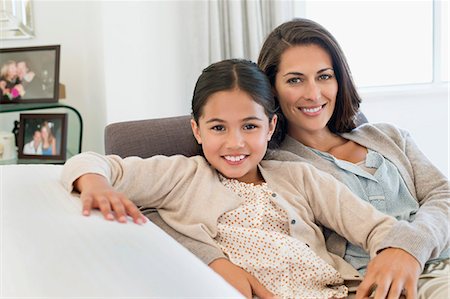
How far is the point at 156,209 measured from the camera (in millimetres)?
1424

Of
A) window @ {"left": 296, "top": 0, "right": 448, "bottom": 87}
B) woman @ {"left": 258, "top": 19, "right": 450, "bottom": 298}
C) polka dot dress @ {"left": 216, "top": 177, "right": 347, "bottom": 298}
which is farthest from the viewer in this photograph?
window @ {"left": 296, "top": 0, "right": 448, "bottom": 87}

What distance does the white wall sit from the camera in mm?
3113

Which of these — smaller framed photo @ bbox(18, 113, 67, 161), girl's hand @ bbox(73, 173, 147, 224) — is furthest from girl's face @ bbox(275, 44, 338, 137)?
smaller framed photo @ bbox(18, 113, 67, 161)

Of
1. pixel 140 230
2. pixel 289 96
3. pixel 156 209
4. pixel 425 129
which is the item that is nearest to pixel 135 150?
pixel 156 209

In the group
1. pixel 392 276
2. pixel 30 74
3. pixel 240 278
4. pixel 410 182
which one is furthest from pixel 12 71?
pixel 392 276

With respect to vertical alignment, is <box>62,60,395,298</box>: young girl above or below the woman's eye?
below

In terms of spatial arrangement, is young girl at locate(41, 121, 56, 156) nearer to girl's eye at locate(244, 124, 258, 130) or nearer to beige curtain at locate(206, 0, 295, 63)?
beige curtain at locate(206, 0, 295, 63)

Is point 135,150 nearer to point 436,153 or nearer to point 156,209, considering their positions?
point 156,209

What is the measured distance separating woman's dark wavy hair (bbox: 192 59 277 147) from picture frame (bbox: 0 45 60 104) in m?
1.80

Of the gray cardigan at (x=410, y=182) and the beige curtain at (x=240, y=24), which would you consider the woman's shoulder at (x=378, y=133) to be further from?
the beige curtain at (x=240, y=24)

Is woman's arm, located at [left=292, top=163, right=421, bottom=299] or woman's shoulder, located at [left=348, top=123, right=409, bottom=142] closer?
woman's arm, located at [left=292, top=163, right=421, bottom=299]

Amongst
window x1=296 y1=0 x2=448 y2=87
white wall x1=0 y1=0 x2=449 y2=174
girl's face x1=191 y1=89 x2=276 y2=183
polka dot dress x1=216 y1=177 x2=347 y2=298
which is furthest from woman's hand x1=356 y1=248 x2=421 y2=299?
window x1=296 y1=0 x2=448 y2=87

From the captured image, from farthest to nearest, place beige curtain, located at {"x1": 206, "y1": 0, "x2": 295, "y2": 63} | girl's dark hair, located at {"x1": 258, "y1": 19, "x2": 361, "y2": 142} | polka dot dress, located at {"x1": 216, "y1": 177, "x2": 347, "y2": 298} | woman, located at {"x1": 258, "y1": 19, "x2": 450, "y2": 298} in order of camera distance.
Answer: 1. beige curtain, located at {"x1": 206, "y1": 0, "x2": 295, "y2": 63}
2. girl's dark hair, located at {"x1": 258, "y1": 19, "x2": 361, "y2": 142}
3. woman, located at {"x1": 258, "y1": 19, "x2": 450, "y2": 298}
4. polka dot dress, located at {"x1": 216, "y1": 177, "x2": 347, "y2": 298}

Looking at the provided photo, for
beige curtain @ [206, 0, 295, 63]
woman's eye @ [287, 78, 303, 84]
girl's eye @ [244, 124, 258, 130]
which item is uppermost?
beige curtain @ [206, 0, 295, 63]
